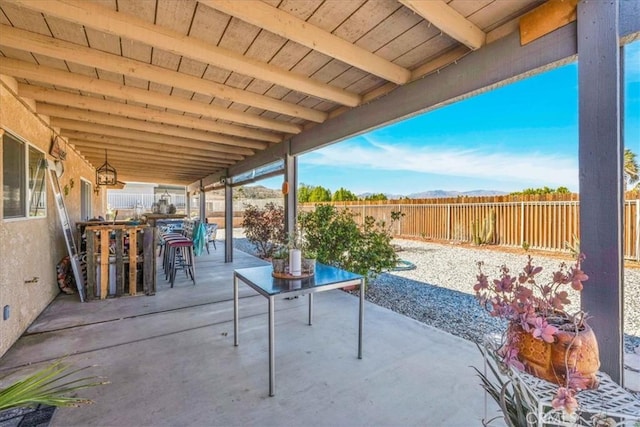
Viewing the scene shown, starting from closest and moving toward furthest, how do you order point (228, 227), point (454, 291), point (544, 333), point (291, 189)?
point (544, 333)
point (454, 291)
point (291, 189)
point (228, 227)

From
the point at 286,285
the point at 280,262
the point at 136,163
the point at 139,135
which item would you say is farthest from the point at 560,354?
the point at 136,163

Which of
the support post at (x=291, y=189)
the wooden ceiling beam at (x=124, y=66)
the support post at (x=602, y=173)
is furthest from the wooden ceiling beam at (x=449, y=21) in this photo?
the support post at (x=291, y=189)

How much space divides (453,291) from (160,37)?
459 centimetres

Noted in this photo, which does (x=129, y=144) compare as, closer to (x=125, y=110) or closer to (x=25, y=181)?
(x=125, y=110)

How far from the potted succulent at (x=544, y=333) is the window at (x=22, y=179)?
12.4 feet

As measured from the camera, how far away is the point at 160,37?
6.68 feet

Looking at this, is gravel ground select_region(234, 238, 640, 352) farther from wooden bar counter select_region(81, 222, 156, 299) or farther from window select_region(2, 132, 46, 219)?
window select_region(2, 132, 46, 219)

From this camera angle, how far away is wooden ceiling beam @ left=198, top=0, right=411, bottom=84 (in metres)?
1.77

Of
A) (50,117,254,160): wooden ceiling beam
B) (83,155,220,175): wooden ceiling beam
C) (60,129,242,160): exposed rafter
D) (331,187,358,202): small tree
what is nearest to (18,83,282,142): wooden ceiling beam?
(50,117,254,160): wooden ceiling beam

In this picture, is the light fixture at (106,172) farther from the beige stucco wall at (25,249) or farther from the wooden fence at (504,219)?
the wooden fence at (504,219)

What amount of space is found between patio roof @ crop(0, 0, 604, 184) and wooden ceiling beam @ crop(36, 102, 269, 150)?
2 centimetres

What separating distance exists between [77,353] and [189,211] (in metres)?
11.8

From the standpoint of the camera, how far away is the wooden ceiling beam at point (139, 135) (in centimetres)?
400

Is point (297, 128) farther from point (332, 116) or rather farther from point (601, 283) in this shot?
point (601, 283)
